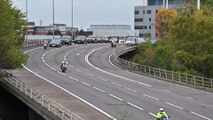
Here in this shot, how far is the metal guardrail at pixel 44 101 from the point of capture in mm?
23384

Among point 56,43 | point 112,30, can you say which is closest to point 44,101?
point 56,43

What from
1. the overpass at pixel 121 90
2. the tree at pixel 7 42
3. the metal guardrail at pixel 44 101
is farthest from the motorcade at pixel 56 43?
the metal guardrail at pixel 44 101

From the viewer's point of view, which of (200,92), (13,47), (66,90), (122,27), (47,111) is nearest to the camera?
(47,111)

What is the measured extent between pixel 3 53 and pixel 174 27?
23.3 meters

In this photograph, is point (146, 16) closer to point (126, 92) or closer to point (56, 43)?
point (56, 43)

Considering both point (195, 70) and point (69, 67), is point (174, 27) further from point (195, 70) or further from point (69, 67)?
point (69, 67)

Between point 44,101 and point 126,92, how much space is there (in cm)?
890

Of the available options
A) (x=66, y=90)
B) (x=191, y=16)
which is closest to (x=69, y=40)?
(x=191, y=16)

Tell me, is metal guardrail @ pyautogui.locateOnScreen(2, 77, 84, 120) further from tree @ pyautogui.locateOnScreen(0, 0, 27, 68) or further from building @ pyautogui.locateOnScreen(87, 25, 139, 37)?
building @ pyautogui.locateOnScreen(87, 25, 139, 37)

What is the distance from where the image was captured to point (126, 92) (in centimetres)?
3522

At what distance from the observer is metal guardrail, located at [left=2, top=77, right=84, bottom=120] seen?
921 inches

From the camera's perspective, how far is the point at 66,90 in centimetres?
3512

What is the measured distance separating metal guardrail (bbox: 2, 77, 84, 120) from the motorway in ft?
8.46

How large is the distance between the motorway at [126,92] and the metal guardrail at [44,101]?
2578 mm
